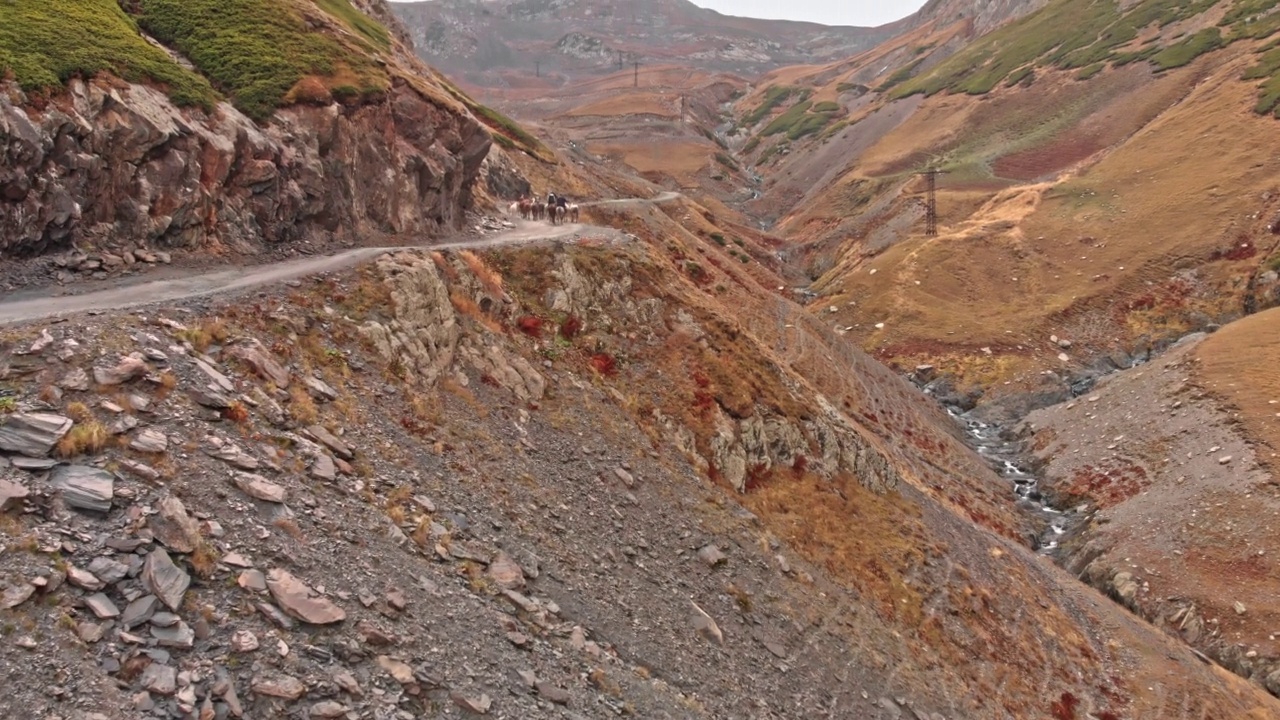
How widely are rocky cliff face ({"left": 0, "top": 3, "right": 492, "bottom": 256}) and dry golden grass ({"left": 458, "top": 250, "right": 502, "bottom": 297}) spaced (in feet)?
19.5

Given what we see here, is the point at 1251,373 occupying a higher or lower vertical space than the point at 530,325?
lower

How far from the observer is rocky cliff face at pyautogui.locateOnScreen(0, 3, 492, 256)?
70.5 ft

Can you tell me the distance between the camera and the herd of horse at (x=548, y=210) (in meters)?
49.2

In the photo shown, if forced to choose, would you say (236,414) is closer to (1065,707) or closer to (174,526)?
(174,526)

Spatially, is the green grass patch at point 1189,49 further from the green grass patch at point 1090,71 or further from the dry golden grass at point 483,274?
the dry golden grass at point 483,274

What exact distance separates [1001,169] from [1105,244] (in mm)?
44828

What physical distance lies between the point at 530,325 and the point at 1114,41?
176m

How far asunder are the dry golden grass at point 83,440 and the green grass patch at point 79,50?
1647cm

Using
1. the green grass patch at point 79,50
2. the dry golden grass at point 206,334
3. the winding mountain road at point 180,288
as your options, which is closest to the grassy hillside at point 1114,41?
the winding mountain road at point 180,288

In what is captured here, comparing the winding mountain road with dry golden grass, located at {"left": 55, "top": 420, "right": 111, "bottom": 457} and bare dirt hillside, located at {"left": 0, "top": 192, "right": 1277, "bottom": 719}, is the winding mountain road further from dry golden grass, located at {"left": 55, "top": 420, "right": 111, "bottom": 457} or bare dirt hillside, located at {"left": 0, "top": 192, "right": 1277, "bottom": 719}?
dry golden grass, located at {"left": 55, "top": 420, "right": 111, "bottom": 457}

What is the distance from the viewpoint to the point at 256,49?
106 ft

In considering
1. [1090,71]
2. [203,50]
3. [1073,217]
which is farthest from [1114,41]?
[203,50]

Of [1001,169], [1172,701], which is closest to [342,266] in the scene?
[1172,701]

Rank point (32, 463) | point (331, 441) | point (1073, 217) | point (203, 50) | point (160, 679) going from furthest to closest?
point (1073, 217) < point (203, 50) < point (331, 441) < point (32, 463) < point (160, 679)
